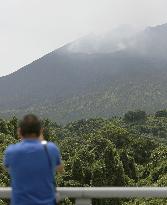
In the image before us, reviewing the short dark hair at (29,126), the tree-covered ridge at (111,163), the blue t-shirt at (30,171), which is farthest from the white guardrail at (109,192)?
the tree-covered ridge at (111,163)

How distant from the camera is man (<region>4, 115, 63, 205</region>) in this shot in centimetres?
387

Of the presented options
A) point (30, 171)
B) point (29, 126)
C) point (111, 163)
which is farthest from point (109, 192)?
point (111, 163)

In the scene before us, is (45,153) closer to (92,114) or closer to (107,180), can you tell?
(107,180)

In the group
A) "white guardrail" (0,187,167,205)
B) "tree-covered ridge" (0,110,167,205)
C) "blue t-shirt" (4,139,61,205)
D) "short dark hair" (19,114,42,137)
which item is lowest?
"tree-covered ridge" (0,110,167,205)

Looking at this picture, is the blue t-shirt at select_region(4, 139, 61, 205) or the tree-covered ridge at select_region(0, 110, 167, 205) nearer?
the blue t-shirt at select_region(4, 139, 61, 205)

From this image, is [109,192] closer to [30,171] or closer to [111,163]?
[30,171]

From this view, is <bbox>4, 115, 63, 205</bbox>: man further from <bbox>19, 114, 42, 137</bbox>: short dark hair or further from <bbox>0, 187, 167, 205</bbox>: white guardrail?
<bbox>0, 187, 167, 205</bbox>: white guardrail

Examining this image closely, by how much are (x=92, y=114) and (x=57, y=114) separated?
16.1 m

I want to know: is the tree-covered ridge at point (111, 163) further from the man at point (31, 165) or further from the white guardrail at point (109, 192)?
the man at point (31, 165)

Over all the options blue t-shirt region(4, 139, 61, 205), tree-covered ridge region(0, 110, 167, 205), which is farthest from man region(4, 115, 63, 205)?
tree-covered ridge region(0, 110, 167, 205)

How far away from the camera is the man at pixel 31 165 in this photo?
3873mm

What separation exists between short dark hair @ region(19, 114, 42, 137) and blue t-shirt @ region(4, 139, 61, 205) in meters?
0.07

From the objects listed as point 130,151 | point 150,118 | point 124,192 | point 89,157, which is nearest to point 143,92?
point 150,118

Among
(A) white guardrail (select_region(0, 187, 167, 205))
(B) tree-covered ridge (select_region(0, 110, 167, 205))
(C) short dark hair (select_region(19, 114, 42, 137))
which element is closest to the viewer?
(C) short dark hair (select_region(19, 114, 42, 137))
